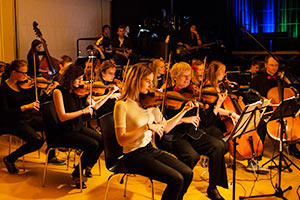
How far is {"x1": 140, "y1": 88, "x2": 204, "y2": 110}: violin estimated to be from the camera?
10.4 feet

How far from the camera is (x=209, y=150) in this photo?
3.86 metres

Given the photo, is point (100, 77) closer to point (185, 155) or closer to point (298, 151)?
point (185, 155)

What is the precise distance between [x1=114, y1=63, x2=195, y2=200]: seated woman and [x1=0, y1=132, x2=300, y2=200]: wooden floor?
30.0 inches

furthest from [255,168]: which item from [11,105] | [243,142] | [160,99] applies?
[11,105]

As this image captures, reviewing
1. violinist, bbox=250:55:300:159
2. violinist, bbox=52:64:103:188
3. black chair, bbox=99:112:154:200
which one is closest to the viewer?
black chair, bbox=99:112:154:200

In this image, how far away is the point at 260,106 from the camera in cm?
334

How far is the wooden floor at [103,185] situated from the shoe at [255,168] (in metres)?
0.07

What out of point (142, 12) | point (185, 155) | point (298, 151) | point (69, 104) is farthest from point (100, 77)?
point (142, 12)

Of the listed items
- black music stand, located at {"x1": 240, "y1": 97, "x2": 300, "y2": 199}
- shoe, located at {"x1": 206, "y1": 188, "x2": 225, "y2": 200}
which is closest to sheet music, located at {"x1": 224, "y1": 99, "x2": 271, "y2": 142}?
black music stand, located at {"x1": 240, "y1": 97, "x2": 300, "y2": 199}

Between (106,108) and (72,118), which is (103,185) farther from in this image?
(106,108)

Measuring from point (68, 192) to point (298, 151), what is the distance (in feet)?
9.83

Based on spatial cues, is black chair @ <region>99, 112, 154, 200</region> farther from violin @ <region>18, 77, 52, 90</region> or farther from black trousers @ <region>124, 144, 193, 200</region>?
violin @ <region>18, 77, 52, 90</region>

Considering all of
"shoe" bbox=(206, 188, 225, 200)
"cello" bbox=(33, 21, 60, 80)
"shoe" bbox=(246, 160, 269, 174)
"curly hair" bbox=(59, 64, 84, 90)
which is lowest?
"shoe" bbox=(206, 188, 225, 200)

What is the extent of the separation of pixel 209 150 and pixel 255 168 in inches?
40.5
